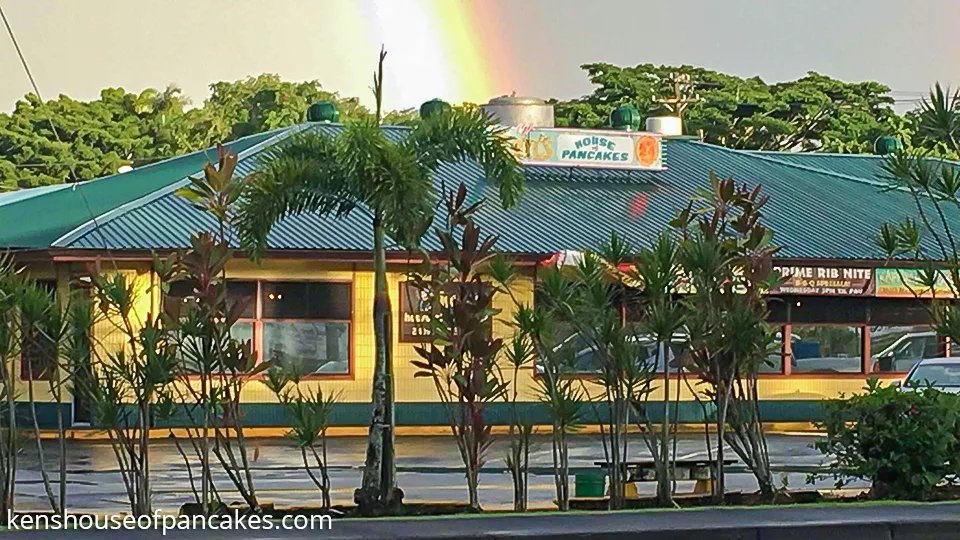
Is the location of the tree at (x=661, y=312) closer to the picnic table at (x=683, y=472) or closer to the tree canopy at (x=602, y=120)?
the picnic table at (x=683, y=472)

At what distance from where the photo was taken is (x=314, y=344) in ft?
96.2

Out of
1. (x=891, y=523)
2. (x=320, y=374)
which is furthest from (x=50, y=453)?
(x=891, y=523)

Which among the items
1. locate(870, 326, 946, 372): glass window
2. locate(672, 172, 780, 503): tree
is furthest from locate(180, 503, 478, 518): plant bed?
locate(870, 326, 946, 372): glass window

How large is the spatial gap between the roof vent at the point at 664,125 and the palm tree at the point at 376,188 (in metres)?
28.4

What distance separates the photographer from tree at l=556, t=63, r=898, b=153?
68500 mm

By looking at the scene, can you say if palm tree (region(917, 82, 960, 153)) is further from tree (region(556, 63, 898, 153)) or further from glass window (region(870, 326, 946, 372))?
tree (region(556, 63, 898, 153))

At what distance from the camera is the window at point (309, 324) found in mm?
28984

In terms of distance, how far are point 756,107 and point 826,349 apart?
1516 inches

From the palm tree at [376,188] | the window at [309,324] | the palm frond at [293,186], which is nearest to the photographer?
the palm tree at [376,188]

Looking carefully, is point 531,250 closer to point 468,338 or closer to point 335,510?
point 468,338

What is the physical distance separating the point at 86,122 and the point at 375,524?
59.1 m

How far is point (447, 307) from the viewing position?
13.8 meters

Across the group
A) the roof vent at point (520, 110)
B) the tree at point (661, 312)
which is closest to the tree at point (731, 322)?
the tree at point (661, 312)

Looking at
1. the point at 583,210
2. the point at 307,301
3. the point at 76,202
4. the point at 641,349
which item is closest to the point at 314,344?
the point at 307,301
